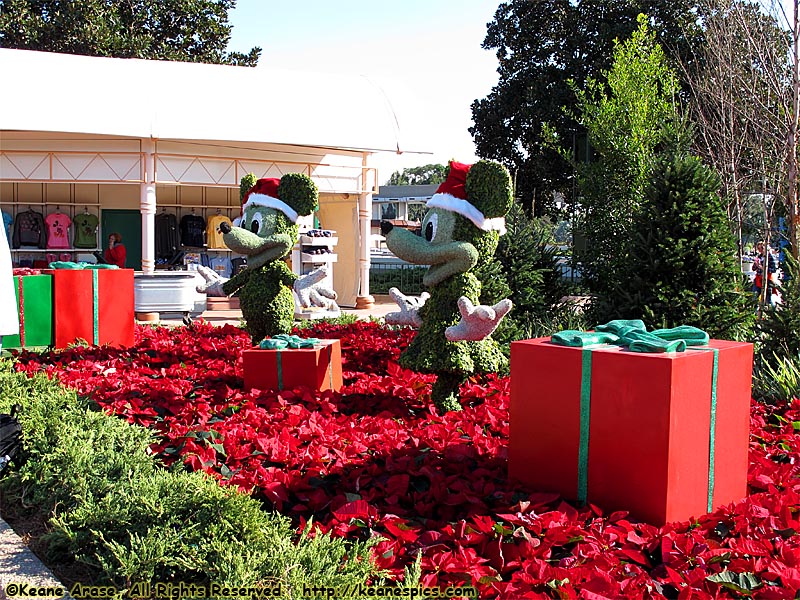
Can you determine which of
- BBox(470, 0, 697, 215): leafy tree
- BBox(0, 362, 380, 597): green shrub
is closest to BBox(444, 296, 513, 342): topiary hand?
BBox(0, 362, 380, 597): green shrub

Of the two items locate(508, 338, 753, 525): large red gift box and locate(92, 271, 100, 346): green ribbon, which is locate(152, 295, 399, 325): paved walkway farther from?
locate(508, 338, 753, 525): large red gift box

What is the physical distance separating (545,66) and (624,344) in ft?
68.2

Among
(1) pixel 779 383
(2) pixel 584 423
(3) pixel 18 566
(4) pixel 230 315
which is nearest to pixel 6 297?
(3) pixel 18 566

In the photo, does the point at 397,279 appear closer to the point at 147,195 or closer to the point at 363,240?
the point at 363,240

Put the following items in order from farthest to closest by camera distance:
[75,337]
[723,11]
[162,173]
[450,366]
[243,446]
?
1. [162,173]
2. [723,11]
3. [75,337]
4. [450,366]
5. [243,446]

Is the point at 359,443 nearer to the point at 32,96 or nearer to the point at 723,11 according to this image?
the point at 723,11

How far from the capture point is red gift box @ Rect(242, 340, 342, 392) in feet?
20.0

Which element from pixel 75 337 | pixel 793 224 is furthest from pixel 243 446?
pixel 793 224

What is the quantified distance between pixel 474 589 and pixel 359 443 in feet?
6.00

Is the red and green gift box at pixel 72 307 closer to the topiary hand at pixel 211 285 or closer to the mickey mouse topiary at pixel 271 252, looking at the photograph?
the topiary hand at pixel 211 285

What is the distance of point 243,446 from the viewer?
4594mm

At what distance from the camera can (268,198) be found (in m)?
7.31

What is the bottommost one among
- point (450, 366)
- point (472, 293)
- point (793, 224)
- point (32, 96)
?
point (450, 366)

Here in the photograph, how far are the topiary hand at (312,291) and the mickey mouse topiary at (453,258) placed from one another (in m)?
1.61
